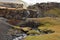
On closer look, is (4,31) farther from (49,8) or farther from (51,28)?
(49,8)

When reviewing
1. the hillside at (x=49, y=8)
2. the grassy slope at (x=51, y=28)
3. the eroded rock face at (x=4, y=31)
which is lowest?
the hillside at (x=49, y=8)

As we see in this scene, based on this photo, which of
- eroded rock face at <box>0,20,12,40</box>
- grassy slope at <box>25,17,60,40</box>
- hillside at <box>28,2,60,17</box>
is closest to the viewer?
eroded rock face at <box>0,20,12,40</box>

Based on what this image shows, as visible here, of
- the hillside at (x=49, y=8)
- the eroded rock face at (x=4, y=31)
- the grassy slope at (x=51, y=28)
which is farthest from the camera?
the hillside at (x=49, y=8)

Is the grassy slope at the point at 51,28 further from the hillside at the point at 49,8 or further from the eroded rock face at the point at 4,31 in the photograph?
the hillside at the point at 49,8

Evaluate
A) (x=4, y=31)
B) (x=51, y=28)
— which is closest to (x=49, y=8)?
(x=51, y=28)

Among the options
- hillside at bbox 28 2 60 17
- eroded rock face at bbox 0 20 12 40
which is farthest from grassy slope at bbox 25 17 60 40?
hillside at bbox 28 2 60 17

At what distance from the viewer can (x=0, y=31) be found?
577 inches

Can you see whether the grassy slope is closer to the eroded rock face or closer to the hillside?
the eroded rock face

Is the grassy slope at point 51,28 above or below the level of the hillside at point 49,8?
above

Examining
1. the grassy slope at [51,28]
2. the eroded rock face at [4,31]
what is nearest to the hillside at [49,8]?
the grassy slope at [51,28]

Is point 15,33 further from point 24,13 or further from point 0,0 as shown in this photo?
point 0,0

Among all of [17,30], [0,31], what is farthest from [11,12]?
[0,31]

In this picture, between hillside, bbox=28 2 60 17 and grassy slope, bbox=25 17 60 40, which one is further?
hillside, bbox=28 2 60 17

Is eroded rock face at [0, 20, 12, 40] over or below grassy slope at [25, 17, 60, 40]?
over
